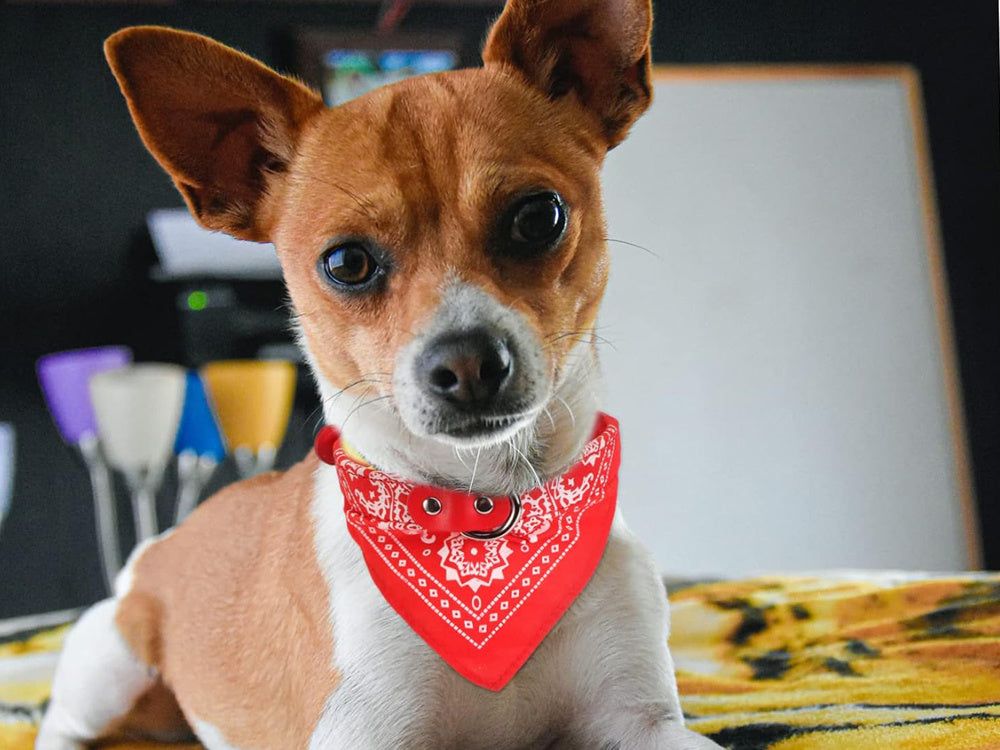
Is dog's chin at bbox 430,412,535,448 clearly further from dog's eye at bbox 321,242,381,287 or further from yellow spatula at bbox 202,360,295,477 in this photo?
yellow spatula at bbox 202,360,295,477

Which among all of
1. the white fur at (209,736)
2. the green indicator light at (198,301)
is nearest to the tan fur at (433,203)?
the white fur at (209,736)

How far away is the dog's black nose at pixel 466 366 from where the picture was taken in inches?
42.2

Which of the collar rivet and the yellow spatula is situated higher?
the collar rivet

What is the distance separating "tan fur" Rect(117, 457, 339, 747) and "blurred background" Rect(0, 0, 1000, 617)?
2564 millimetres

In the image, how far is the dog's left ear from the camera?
4.32 feet

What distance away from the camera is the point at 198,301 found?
4.18 m

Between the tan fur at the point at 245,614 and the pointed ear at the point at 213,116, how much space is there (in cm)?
43

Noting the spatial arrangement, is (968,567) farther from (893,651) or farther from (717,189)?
(893,651)

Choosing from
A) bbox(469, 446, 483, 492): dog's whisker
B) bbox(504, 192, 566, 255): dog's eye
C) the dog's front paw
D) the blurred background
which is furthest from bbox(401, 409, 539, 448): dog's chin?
the blurred background

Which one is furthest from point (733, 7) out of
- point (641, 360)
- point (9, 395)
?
point (9, 395)

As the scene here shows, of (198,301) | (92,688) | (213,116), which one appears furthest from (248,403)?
(213,116)

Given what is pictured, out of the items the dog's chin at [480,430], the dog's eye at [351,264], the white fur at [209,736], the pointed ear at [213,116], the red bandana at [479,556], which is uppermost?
the pointed ear at [213,116]

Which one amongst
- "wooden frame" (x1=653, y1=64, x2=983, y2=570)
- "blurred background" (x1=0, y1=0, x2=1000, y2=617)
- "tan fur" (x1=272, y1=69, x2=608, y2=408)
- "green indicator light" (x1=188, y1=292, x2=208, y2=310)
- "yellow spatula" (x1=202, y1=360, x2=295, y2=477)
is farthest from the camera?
"wooden frame" (x1=653, y1=64, x2=983, y2=570)

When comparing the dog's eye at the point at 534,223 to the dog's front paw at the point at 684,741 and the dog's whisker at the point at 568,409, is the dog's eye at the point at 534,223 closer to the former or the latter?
the dog's whisker at the point at 568,409
